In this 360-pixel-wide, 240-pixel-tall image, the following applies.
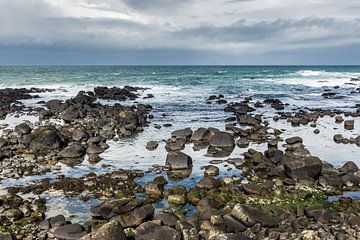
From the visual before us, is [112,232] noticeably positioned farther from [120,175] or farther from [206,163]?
[206,163]

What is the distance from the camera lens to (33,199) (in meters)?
15.3

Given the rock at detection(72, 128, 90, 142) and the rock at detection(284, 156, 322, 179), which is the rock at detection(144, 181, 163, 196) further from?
the rock at detection(72, 128, 90, 142)

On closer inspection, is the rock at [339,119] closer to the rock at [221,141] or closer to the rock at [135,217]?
the rock at [221,141]

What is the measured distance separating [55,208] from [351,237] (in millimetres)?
9267

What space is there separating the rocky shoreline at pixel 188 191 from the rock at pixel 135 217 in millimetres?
30

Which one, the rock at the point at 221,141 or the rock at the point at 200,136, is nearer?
the rock at the point at 221,141

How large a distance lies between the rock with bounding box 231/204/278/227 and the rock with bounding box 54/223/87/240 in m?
4.41

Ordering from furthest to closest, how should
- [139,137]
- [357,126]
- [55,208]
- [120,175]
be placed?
1. [357,126]
2. [139,137]
3. [120,175]
4. [55,208]

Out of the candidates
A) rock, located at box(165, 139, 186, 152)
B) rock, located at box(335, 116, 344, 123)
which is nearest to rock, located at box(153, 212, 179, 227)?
rock, located at box(165, 139, 186, 152)

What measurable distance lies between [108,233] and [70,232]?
198 centimetres

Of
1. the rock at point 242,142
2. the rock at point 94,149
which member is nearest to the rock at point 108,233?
the rock at point 94,149

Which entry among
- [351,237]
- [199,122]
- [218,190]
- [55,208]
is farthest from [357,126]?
[55,208]

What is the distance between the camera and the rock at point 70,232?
39.4 ft

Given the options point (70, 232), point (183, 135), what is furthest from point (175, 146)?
point (70, 232)
